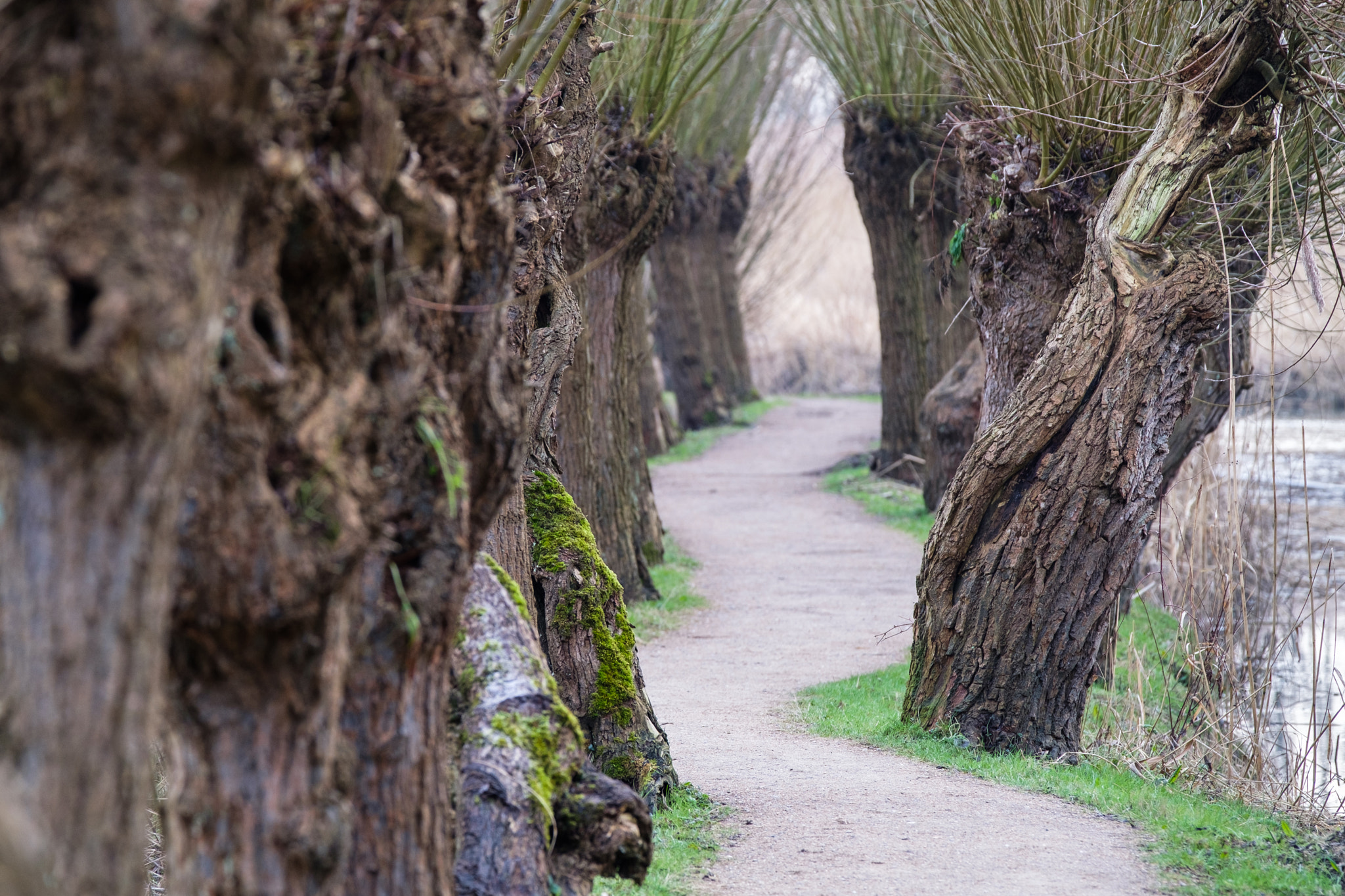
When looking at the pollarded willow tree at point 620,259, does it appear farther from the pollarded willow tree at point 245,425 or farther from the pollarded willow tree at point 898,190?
the pollarded willow tree at point 245,425

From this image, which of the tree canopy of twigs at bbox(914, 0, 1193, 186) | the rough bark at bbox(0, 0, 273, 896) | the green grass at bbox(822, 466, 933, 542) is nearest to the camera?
the rough bark at bbox(0, 0, 273, 896)

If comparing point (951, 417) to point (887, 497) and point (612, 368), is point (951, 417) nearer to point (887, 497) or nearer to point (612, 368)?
point (887, 497)

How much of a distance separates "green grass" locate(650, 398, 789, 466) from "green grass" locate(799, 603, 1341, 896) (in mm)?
10051

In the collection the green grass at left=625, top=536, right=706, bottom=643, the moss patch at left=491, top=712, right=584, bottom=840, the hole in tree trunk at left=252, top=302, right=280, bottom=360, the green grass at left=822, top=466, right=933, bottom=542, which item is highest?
the hole in tree trunk at left=252, top=302, right=280, bottom=360

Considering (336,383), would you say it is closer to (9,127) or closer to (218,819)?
(9,127)

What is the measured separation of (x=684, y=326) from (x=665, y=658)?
1242cm

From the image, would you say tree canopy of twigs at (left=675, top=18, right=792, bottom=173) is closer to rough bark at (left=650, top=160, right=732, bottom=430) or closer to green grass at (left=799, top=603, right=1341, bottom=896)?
rough bark at (left=650, top=160, right=732, bottom=430)

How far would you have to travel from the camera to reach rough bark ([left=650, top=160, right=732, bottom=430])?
729 inches

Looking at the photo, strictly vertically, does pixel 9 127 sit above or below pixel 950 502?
above

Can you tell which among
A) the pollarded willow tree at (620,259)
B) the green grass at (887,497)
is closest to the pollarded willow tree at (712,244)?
the green grass at (887,497)

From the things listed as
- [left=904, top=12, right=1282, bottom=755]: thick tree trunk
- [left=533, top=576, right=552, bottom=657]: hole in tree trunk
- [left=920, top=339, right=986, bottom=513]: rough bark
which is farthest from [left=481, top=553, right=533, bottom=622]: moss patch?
[left=920, top=339, right=986, bottom=513]: rough bark

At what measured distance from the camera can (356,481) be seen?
1.83 metres

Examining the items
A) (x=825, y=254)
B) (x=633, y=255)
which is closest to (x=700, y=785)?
(x=633, y=255)

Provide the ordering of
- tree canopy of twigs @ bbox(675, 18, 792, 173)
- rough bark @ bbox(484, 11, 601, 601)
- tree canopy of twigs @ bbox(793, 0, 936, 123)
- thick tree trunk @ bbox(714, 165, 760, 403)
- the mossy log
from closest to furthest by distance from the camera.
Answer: the mossy log
rough bark @ bbox(484, 11, 601, 601)
tree canopy of twigs @ bbox(793, 0, 936, 123)
tree canopy of twigs @ bbox(675, 18, 792, 173)
thick tree trunk @ bbox(714, 165, 760, 403)
